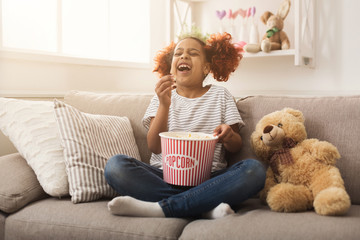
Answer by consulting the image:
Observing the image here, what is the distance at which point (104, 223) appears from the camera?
1230 mm

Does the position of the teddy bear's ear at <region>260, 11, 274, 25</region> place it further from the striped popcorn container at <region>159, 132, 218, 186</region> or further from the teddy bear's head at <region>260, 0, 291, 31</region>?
the striped popcorn container at <region>159, 132, 218, 186</region>

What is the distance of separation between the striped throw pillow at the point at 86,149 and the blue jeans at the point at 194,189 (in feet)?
0.32

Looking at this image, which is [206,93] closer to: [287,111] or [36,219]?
[287,111]

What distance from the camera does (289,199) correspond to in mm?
1277

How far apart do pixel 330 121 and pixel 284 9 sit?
3.80 feet

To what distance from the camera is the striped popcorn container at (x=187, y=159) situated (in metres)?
1.29

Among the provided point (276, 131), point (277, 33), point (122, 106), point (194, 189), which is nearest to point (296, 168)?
point (276, 131)

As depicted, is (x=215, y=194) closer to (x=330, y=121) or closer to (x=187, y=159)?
(x=187, y=159)

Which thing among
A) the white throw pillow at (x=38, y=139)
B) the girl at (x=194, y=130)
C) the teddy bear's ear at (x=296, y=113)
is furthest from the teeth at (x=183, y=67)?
the white throw pillow at (x=38, y=139)

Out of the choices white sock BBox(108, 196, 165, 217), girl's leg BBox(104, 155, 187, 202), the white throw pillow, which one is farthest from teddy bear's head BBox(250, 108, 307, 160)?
the white throw pillow

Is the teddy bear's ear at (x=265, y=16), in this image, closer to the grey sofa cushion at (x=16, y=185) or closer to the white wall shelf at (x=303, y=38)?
the white wall shelf at (x=303, y=38)

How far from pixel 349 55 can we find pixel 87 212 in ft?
6.21

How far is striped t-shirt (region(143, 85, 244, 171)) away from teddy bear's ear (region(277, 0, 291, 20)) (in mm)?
981

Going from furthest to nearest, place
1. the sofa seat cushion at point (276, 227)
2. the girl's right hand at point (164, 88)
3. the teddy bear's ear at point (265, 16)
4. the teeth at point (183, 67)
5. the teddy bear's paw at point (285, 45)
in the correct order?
the teddy bear's ear at point (265, 16), the teddy bear's paw at point (285, 45), the teeth at point (183, 67), the girl's right hand at point (164, 88), the sofa seat cushion at point (276, 227)
